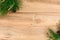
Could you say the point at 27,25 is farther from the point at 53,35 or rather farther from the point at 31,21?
the point at 53,35

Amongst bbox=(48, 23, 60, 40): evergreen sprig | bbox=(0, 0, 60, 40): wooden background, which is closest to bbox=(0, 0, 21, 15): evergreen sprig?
bbox=(0, 0, 60, 40): wooden background

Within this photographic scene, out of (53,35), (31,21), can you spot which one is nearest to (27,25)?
(31,21)

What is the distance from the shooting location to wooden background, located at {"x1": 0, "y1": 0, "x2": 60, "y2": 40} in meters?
1.15

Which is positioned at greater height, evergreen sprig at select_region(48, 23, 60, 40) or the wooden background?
Result: the wooden background

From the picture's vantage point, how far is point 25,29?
1.15 meters

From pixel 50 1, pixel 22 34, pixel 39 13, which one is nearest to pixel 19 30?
pixel 22 34

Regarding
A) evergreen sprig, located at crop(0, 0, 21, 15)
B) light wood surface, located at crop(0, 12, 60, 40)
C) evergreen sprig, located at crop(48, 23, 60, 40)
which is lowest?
evergreen sprig, located at crop(48, 23, 60, 40)

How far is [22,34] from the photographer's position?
1149mm

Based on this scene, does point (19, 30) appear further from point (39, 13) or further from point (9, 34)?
point (39, 13)

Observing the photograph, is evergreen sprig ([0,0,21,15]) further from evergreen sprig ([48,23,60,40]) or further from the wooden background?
evergreen sprig ([48,23,60,40])

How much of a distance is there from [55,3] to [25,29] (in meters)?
0.26

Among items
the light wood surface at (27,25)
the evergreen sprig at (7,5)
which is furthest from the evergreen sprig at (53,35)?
the evergreen sprig at (7,5)

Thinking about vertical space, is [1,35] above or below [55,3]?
below

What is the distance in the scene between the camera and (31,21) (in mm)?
1150
